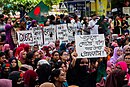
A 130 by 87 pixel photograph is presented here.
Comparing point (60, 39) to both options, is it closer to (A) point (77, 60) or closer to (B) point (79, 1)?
(A) point (77, 60)

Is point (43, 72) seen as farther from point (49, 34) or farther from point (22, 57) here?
point (49, 34)

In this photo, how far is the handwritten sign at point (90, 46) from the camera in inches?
417

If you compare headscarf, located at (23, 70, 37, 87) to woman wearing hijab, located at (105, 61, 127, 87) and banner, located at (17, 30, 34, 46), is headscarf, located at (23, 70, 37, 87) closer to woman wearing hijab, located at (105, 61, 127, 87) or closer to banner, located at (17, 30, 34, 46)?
woman wearing hijab, located at (105, 61, 127, 87)

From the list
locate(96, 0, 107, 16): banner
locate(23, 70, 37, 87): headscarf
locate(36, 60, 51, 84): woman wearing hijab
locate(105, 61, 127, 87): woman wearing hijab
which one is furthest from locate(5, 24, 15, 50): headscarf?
locate(96, 0, 107, 16): banner

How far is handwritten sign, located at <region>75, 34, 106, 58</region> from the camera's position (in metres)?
10.6

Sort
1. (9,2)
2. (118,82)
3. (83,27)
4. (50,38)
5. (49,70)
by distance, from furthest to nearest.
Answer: (9,2) → (83,27) → (50,38) → (49,70) → (118,82)

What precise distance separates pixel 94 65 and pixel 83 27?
11.7 m

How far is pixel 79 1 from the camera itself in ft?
102

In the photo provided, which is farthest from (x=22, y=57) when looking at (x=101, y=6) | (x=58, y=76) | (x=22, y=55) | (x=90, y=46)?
(x=101, y=6)

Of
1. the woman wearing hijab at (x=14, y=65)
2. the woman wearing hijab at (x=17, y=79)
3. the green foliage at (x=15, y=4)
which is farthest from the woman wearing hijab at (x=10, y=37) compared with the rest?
the green foliage at (x=15, y=4)

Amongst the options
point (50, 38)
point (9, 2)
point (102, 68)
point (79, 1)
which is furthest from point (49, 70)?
point (79, 1)

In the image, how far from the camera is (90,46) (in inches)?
427

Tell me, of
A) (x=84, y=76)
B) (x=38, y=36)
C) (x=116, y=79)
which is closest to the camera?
(x=116, y=79)

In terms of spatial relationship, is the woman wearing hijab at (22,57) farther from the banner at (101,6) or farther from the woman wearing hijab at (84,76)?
the banner at (101,6)
